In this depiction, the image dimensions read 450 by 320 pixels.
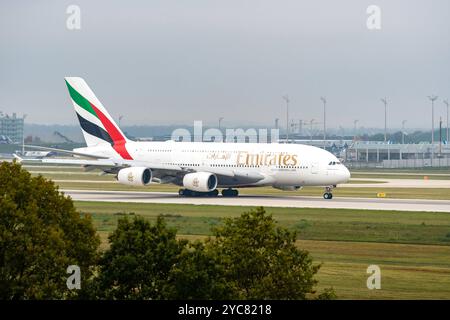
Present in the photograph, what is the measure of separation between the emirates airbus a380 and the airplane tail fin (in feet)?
0.31

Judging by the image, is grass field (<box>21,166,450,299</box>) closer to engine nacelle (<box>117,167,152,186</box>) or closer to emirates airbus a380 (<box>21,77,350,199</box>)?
engine nacelle (<box>117,167,152,186</box>)

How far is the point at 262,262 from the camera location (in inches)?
1420

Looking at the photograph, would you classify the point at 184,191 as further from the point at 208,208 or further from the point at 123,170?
the point at 208,208

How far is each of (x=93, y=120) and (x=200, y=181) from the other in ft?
53.3

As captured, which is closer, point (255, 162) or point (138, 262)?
point (138, 262)

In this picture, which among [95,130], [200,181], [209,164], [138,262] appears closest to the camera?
[138,262]

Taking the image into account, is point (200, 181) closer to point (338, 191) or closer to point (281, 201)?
point (281, 201)

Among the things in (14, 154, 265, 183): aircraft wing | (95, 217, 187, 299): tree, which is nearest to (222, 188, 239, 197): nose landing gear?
(14, 154, 265, 183): aircraft wing

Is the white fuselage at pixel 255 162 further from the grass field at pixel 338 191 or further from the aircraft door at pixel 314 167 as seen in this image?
the grass field at pixel 338 191

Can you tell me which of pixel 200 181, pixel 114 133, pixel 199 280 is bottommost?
pixel 199 280

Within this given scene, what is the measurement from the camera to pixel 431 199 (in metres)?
95.2

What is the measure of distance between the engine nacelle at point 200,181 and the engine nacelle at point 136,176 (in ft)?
10.7

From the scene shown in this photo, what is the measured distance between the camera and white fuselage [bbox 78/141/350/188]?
93.4 meters

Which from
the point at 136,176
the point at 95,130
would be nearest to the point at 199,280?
the point at 136,176
